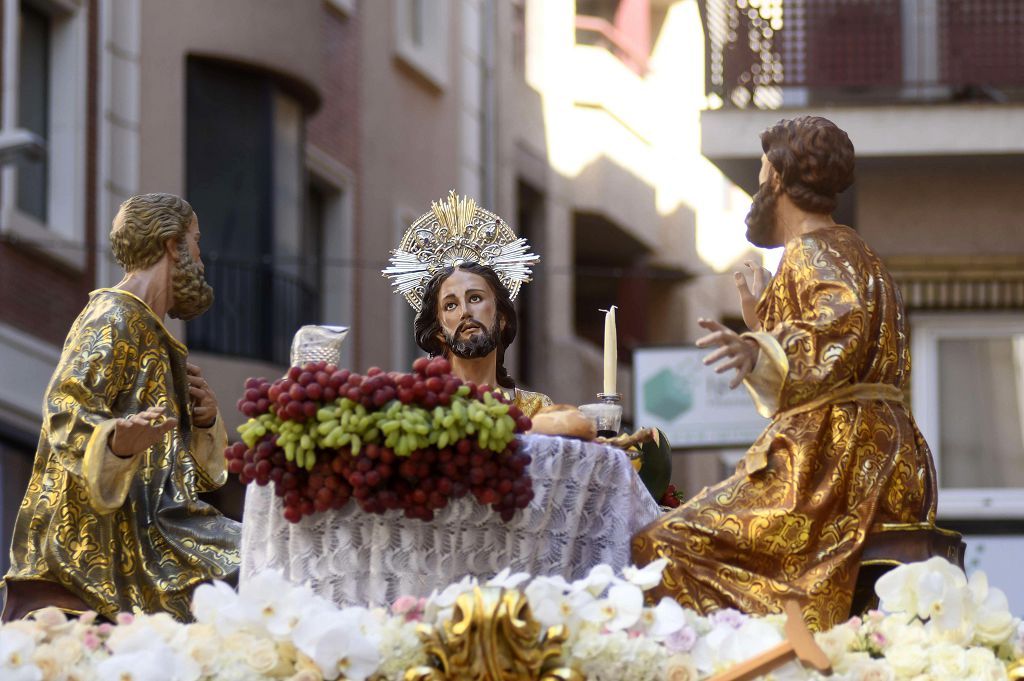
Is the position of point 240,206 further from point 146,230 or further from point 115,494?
point 115,494

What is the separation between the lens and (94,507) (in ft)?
29.4

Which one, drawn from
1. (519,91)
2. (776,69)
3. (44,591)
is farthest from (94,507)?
(519,91)

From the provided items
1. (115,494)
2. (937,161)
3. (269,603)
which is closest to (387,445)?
(269,603)

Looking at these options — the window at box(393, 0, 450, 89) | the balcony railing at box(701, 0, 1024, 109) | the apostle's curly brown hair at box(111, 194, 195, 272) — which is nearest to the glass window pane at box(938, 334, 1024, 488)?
the balcony railing at box(701, 0, 1024, 109)

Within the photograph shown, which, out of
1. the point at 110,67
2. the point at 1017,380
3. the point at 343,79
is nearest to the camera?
the point at 1017,380

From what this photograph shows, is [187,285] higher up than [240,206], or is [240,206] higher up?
[240,206]

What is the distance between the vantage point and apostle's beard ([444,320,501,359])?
9617 millimetres

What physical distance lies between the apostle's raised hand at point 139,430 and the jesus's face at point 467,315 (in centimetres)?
126

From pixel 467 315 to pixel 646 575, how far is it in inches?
91.0

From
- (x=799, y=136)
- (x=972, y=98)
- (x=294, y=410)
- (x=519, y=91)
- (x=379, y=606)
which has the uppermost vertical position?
(x=519, y=91)

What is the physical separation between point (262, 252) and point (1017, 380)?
6.54 m

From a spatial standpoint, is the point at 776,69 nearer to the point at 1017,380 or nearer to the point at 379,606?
the point at 1017,380

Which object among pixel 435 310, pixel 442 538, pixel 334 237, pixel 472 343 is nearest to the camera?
pixel 442 538

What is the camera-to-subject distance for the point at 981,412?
54.5ft
